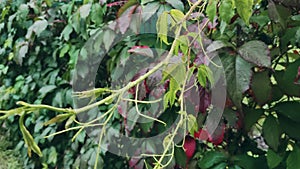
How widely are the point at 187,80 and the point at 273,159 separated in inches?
11.8

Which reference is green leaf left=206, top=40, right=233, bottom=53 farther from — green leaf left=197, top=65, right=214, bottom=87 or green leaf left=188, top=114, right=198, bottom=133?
green leaf left=188, top=114, right=198, bottom=133

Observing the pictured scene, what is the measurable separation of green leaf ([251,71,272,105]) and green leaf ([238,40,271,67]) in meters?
0.08

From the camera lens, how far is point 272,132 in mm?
1093

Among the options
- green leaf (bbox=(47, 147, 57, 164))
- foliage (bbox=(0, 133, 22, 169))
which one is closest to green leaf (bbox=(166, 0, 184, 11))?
green leaf (bbox=(47, 147, 57, 164))

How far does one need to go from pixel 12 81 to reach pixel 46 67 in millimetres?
468

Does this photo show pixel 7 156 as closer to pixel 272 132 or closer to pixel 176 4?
pixel 176 4

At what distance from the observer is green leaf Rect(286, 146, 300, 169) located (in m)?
1.06

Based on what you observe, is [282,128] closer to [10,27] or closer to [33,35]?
[33,35]

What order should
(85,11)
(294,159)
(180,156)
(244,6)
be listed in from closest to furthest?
(244,6) → (294,159) → (180,156) → (85,11)

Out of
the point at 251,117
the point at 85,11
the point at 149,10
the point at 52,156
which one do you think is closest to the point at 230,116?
the point at 251,117

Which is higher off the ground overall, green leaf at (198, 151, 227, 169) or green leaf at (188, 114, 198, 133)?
green leaf at (188, 114, 198, 133)

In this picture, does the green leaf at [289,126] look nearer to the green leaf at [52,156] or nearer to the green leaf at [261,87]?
the green leaf at [261,87]

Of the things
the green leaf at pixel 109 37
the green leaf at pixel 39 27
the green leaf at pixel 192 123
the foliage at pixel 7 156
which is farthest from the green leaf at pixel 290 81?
the foliage at pixel 7 156

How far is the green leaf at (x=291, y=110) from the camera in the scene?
3.52 feet
